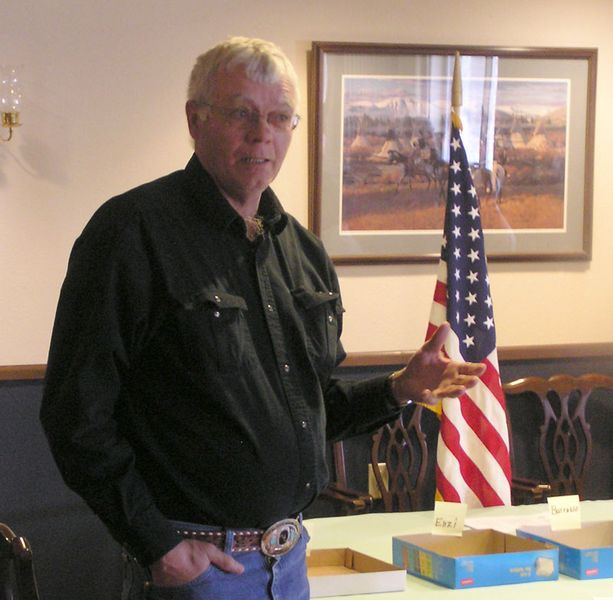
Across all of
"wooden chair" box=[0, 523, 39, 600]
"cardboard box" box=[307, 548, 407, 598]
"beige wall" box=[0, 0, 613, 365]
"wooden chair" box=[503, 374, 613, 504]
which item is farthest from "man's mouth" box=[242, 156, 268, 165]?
"wooden chair" box=[503, 374, 613, 504]

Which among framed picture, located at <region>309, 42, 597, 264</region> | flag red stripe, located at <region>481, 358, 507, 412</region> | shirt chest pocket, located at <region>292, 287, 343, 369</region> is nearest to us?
shirt chest pocket, located at <region>292, 287, 343, 369</region>

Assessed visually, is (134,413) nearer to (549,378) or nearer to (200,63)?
(200,63)

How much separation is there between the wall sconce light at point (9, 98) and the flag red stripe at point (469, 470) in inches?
69.9

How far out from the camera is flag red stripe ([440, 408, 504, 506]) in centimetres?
336

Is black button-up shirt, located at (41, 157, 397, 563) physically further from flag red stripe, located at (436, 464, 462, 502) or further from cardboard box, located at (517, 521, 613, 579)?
flag red stripe, located at (436, 464, 462, 502)

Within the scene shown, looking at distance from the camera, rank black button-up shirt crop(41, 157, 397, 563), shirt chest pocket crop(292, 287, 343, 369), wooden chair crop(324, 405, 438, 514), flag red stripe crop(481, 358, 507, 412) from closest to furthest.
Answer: black button-up shirt crop(41, 157, 397, 563) < shirt chest pocket crop(292, 287, 343, 369) < flag red stripe crop(481, 358, 507, 412) < wooden chair crop(324, 405, 438, 514)

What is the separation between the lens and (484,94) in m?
4.01

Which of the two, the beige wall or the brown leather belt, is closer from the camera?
the brown leather belt

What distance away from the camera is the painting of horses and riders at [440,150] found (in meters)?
3.91

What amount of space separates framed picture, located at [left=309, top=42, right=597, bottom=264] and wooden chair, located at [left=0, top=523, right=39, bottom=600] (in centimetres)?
248

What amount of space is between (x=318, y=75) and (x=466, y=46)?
2.00 ft

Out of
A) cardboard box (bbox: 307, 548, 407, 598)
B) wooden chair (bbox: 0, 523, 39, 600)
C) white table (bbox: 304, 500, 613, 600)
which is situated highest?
wooden chair (bbox: 0, 523, 39, 600)

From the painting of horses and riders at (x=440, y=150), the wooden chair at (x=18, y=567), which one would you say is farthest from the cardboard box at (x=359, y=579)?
the painting of horses and riders at (x=440, y=150)

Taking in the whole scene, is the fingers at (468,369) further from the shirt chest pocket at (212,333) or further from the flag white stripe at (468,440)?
the flag white stripe at (468,440)
